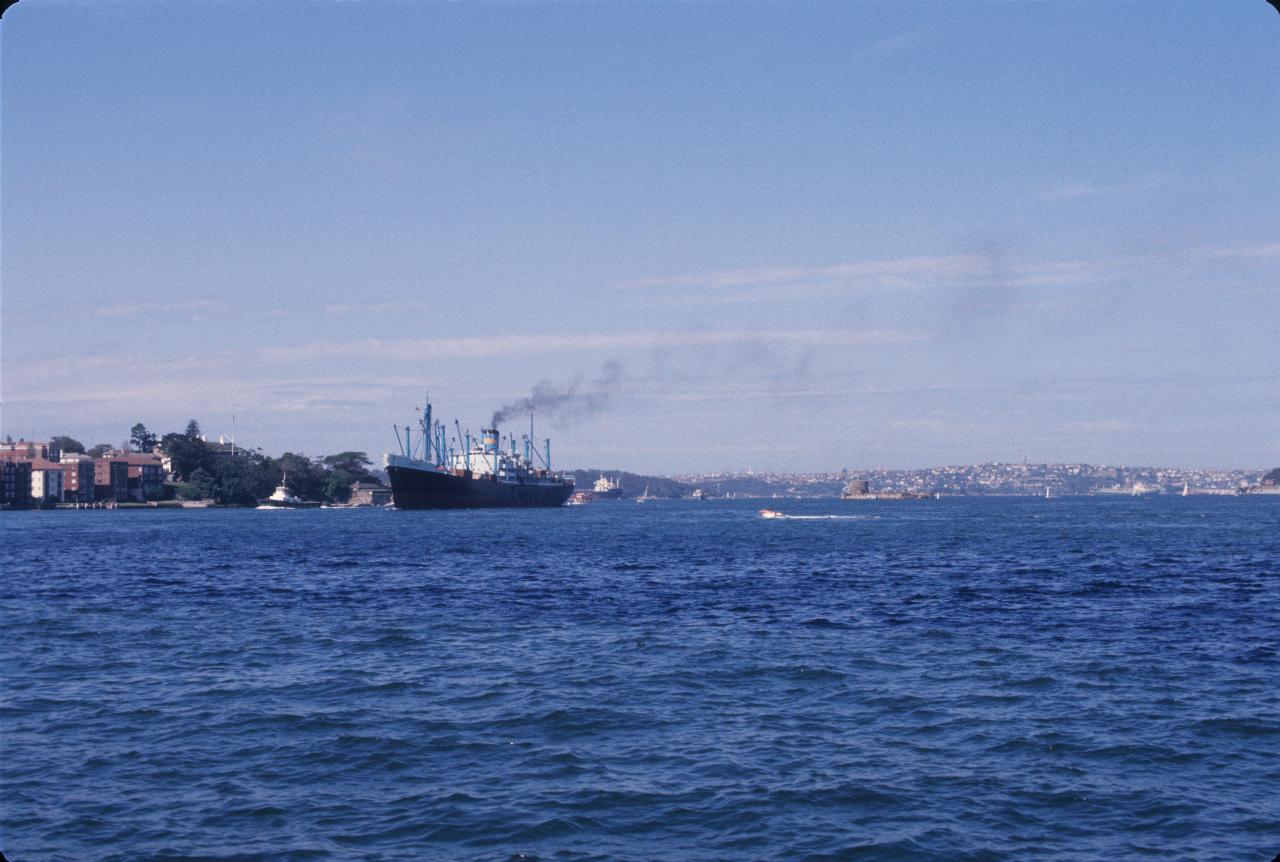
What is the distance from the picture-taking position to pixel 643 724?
21.8 m

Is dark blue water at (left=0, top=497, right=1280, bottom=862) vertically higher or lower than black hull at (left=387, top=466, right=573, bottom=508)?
lower

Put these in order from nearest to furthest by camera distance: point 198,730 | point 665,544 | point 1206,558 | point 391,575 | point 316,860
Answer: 1. point 316,860
2. point 198,730
3. point 391,575
4. point 1206,558
5. point 665,544

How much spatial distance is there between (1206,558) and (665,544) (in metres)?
37.6

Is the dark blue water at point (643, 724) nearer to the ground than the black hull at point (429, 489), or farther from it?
nearer to the ground

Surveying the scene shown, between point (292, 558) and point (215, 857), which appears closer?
point (215, 857)

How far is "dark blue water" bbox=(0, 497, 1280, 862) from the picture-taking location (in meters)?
15.7

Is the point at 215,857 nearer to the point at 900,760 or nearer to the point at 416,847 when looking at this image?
the point at 416,847

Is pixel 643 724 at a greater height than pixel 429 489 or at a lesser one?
lesser

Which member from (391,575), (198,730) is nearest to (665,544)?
(391,575)

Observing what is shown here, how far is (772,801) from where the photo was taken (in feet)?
55.3

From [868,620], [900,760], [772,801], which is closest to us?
[772,801]

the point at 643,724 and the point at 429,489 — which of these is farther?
the point at 429,489

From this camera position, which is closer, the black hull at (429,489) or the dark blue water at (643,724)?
the dark blue water at (643,724)

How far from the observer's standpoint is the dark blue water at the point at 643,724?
51.5 feet
